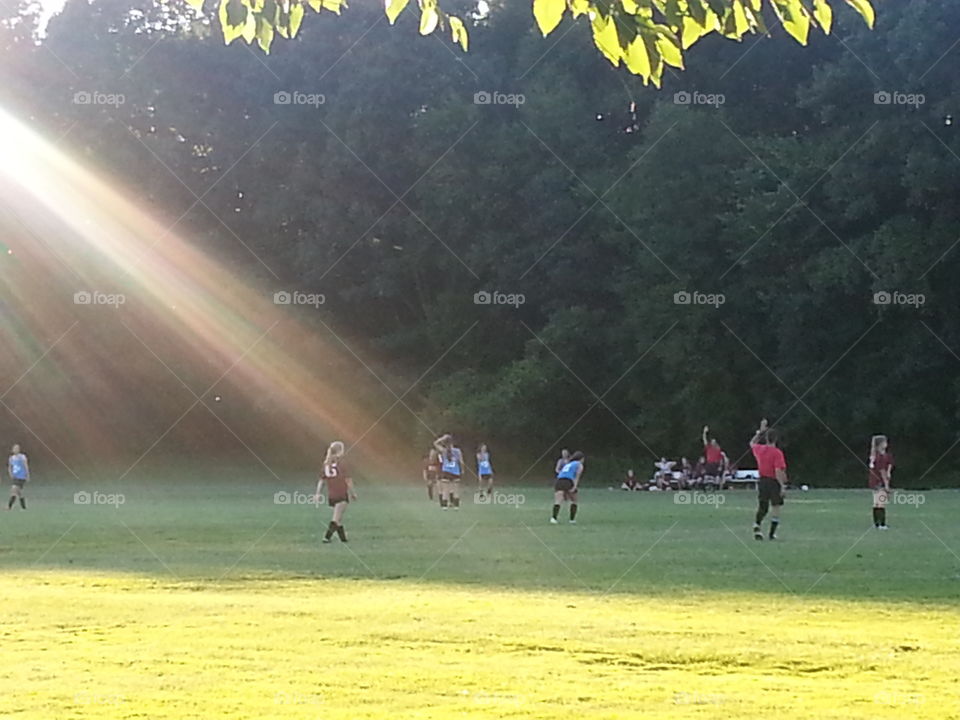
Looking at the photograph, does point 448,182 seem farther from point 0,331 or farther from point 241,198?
point 0,331

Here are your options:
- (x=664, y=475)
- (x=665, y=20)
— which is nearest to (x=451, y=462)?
(x=664, y=475)

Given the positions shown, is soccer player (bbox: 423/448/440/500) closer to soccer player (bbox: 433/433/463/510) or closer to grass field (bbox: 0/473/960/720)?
soccer player (bbox: 433/433/463/510)

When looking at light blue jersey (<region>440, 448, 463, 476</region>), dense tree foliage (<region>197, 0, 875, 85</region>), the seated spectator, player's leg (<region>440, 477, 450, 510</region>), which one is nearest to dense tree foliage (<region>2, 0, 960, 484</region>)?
the seated spectator

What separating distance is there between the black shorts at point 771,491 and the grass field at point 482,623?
2.01 feet

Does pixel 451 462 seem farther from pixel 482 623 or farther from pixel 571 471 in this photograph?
pixel 482 623

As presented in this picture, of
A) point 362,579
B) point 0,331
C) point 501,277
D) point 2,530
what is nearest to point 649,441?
point 501,277

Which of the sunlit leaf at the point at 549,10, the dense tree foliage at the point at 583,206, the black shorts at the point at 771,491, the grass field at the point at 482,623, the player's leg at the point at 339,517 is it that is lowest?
the grass field at the point at 482,623

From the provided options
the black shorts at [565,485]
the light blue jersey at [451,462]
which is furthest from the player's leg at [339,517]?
the light blue jersey at [451,462]

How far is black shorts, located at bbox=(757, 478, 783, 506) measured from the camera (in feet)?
73.7

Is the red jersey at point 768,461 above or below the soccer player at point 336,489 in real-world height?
above

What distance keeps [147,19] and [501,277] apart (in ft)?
51.8

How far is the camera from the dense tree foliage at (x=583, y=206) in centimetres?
4625

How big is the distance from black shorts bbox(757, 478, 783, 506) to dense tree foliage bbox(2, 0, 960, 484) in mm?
23835

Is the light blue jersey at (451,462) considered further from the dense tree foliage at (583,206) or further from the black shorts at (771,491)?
the dense tree foliage at (583,206)
